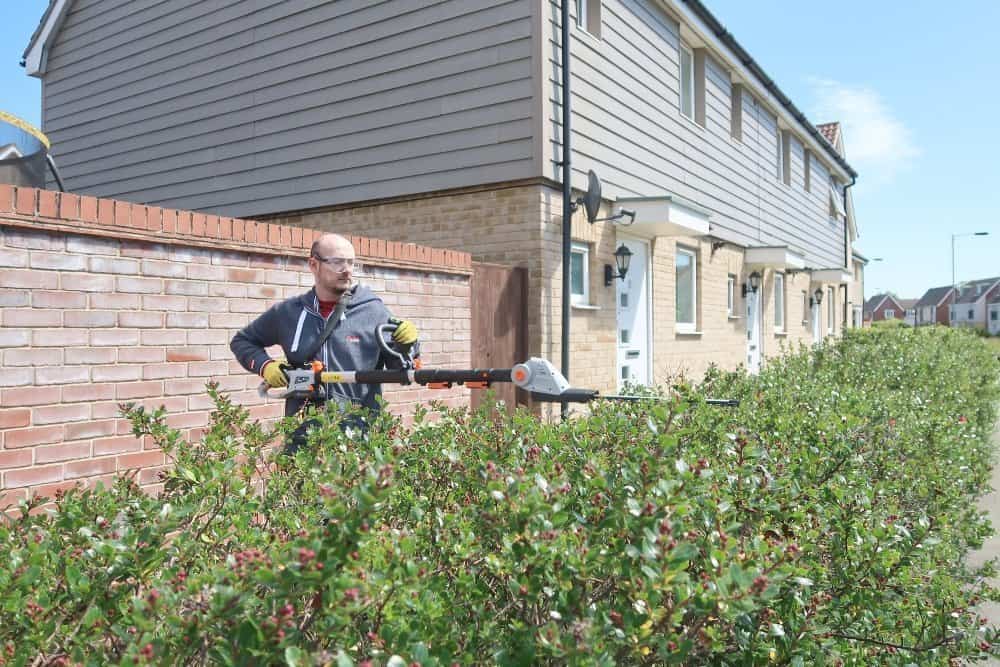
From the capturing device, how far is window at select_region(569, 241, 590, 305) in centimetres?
848

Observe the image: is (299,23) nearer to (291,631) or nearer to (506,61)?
(506,61)

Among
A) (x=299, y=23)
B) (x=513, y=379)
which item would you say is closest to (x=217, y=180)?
(x=299, y=23)

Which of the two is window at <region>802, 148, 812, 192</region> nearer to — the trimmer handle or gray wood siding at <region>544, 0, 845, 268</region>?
gray wood siding at <region>544, 0, 845, 268</region>

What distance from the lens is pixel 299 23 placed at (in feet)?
30.8

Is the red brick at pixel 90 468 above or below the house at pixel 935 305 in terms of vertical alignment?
below

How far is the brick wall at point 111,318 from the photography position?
3893 mm

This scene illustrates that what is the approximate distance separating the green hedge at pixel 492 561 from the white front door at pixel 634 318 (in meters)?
6.60

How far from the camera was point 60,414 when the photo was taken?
4059mm

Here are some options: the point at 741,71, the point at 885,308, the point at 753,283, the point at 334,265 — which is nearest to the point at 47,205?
the point at 334,265

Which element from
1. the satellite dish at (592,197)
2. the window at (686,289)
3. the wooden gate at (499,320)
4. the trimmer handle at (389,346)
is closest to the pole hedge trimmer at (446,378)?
the trimmer handle at (389,346)

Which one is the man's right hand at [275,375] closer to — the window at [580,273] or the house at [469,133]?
the house at [469,133]

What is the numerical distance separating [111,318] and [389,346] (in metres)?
1.92

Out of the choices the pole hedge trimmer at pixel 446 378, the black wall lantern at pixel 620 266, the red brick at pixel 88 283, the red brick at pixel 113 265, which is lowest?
the pole hedge trimmer at pixel 446 378

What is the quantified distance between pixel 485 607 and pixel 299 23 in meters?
9.31
